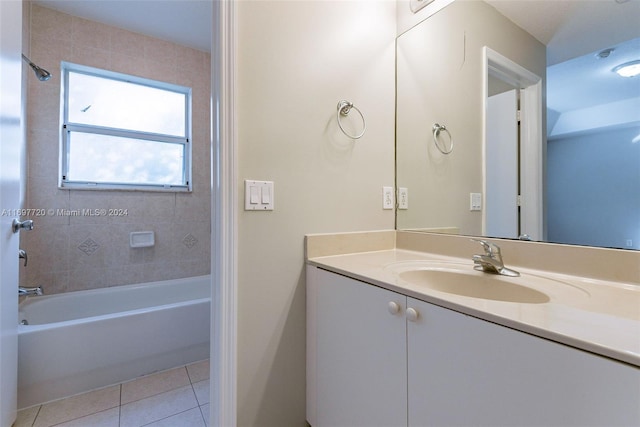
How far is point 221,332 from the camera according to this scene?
0.98 metres

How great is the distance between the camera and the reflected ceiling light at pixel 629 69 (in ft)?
2.60

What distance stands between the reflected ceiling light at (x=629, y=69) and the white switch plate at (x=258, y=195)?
114 cm

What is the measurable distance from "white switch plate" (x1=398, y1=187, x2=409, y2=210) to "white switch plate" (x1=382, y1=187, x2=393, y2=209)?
0.05 m

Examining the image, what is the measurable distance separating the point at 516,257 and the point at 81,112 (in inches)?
119

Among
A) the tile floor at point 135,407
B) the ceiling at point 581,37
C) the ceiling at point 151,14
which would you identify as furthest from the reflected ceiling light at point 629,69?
the ceiling at point 151,14

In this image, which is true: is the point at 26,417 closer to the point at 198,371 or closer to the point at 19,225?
the point at 198,371

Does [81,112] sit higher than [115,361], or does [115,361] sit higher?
[81,112]

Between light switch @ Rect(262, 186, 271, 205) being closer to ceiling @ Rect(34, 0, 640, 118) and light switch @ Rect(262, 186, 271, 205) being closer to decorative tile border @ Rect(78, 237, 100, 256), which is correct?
ceiling @ Rect(34, 0, 640, 118)

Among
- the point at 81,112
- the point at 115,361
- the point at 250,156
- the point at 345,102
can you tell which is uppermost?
the point at 81,112

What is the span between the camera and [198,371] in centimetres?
180

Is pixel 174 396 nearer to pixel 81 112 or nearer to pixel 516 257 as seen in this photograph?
pixel 516 257

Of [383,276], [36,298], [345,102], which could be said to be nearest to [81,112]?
[36,298]

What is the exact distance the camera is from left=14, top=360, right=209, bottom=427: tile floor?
4.44 feet

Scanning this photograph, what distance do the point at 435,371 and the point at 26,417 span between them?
6.43ft
